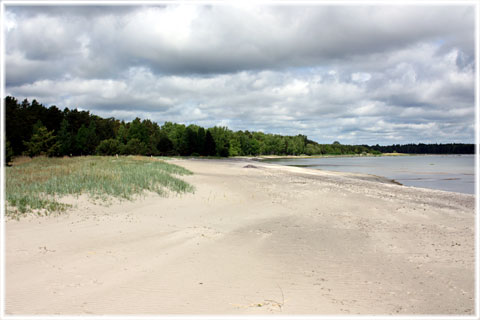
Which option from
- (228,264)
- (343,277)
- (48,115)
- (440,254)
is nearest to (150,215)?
(228,264)

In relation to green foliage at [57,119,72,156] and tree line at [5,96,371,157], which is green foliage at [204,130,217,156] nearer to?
tree line at [5,96,371,157]

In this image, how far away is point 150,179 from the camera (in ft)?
53.7

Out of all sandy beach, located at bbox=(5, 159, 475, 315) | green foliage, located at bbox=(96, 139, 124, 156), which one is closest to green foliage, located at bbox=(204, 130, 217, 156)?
green foliage, located at bbox=(96, 139, 124, 156)

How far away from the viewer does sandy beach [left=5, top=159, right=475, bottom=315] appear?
16.2ft

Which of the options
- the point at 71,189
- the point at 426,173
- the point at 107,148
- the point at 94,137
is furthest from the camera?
the point at 94,137

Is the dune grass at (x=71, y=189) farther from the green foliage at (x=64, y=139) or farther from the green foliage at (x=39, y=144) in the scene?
the green foliage at (x=64, y=139)

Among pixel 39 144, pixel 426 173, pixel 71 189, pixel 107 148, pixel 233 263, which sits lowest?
pixel 233 263

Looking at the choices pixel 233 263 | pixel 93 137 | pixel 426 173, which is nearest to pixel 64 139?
pixel 93 137

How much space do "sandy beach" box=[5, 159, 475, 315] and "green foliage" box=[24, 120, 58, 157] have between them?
58.1 metres

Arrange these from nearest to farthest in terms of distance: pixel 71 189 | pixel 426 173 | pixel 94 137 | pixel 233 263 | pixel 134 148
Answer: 1. pixel 233 263
2. pixel 71 189
3. pixel 426 173
4. pixel 94 137
5. pixel 134 148

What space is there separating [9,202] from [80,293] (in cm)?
674

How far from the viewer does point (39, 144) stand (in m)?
59.0

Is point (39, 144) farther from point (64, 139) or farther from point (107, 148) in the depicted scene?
point (107, 148)

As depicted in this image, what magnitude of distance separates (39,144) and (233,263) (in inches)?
2557
